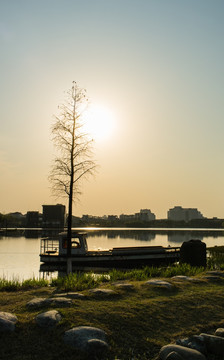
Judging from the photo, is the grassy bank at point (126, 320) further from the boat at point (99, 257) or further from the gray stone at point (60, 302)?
the boat at point (99, 257)

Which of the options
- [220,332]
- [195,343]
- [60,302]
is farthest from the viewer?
[60,302]

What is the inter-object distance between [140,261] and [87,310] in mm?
24037

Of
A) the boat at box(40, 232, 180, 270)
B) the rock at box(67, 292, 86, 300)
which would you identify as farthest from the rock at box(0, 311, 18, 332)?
the boat at box(40, 232, 180, 270)

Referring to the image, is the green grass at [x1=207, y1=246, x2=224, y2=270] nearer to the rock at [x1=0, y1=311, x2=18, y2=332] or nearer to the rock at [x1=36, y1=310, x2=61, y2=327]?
the rock at [x1=36, y1=310, x2=61, y2=327]

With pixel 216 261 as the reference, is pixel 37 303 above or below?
above

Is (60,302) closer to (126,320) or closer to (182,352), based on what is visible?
(126,320)

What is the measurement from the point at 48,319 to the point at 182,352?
124 inches

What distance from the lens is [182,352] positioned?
6.15 metres

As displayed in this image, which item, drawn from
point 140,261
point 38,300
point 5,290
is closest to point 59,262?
point 140,261

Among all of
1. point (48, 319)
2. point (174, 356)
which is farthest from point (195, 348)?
point (48, 319)

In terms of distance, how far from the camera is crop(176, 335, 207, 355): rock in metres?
6.67

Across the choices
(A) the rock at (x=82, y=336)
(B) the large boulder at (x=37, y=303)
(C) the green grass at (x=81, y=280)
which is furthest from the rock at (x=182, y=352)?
(C) the green grass at (x=81, y=280)

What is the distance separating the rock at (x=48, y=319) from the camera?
7.10 m

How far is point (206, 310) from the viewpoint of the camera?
8.95 m
